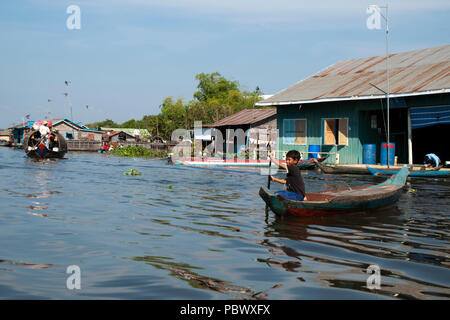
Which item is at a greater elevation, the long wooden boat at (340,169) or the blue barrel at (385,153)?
the blue barrel at (385,153)

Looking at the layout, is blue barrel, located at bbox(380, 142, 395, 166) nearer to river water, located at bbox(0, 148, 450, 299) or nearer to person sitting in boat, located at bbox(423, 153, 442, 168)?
person sitting in boat, located at bbox(423, 153, 442, 168)

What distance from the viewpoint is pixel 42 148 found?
28.0 meters

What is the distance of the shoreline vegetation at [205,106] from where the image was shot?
54188mm

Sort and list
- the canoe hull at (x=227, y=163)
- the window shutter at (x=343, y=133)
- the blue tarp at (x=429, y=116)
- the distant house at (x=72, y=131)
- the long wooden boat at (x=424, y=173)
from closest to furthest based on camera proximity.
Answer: the long wooden boat at (x=424, y=173), the blue tarp at (x=429, y=116), the window shutter at (x=343, y=133), the canoe hull at (x=227, y=163), the distant house at (x=72, y=131)

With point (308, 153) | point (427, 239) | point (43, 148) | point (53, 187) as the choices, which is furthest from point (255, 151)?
point (427, 239)

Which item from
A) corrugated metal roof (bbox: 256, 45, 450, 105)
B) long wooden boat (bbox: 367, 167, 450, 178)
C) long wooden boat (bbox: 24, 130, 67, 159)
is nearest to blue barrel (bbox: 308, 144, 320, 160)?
corrugated metal roof (bbox: 256, 45, 450, 105)

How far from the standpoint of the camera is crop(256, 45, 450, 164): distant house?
1919 cm

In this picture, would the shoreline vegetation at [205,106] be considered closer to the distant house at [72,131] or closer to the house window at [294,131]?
the distant house at [72,131]

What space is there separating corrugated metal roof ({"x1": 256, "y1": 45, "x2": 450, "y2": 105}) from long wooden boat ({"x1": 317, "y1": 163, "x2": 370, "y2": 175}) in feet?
10.0

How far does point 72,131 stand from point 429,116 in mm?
53029

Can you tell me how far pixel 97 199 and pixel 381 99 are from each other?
45.1ft

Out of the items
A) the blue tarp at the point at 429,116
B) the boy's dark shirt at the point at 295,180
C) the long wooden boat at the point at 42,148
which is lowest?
the boy's dark shirt at the point at 295,180

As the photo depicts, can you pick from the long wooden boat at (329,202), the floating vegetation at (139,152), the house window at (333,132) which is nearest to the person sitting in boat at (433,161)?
the house window at (333,132)

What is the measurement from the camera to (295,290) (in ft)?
15.0
